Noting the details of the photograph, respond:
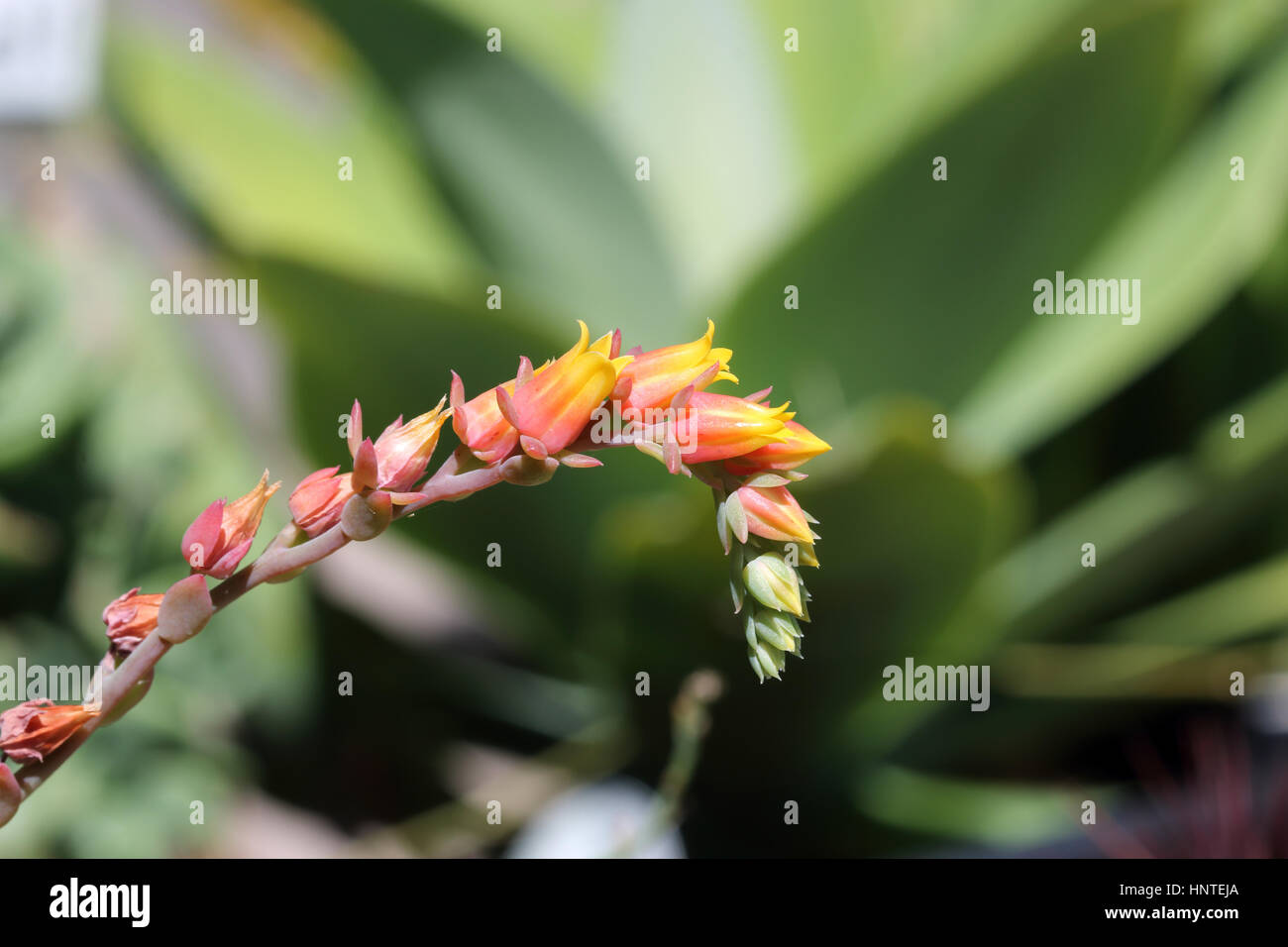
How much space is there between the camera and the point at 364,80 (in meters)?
0.73

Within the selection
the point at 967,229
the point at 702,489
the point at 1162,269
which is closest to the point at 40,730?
the point at 702,489

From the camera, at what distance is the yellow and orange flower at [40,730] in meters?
0.17

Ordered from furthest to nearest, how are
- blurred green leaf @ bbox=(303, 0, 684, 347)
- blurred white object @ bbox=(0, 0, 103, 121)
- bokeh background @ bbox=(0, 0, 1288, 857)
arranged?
blurred white object @ bbox=(0, 0, 103, 121)
blurred green leaf @ bbox=(303, 0, 684, 347)
bokeh background @ bbox=(0, 0, 1288, 857)

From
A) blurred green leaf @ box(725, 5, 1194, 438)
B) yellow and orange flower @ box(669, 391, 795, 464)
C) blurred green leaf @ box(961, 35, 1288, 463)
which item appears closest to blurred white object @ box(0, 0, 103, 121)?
blurred green leaf @ box(725, 5, 1194, 438)

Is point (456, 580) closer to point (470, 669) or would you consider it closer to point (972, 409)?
point (470, 669)

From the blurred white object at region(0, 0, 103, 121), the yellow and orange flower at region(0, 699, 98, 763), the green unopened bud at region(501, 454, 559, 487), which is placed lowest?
the yellow and orange flower at region(0, 699, 98, 763)

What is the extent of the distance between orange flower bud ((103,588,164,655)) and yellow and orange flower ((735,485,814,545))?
0.10m

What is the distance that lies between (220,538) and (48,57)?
36.5 inches

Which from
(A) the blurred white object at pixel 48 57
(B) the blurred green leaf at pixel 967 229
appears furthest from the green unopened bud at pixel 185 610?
(A) the blurred white object at pixel 48 57

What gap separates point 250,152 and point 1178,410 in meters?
0.65

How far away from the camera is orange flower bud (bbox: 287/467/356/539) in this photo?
6.9 inches

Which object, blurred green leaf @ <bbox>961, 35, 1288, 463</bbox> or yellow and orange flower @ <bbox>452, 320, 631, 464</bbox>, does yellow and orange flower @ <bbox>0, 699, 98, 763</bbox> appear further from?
blurred green leaf @ <bbox>961, 35, 1288, 463</bbox>

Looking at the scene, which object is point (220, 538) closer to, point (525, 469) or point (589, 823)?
point (525, 469)

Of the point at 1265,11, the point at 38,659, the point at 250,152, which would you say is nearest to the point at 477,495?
the point at 38,659
